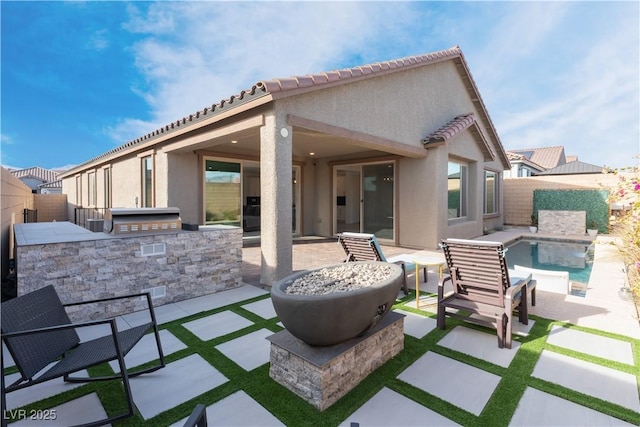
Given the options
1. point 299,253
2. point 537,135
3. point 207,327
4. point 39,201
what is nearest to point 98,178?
point 39,201

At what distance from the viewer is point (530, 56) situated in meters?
14.5

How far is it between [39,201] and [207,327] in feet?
81.7

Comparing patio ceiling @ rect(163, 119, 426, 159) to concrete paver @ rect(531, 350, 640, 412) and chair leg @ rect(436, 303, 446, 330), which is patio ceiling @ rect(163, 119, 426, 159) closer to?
chair leg @ rect(436, 303, 446, 330)

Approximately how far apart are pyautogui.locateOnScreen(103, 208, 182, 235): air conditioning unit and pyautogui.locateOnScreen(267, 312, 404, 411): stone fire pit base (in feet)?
12.4

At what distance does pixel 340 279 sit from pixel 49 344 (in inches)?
115

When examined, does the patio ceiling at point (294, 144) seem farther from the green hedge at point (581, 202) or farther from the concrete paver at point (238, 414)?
the green hedge at point (581, 202)

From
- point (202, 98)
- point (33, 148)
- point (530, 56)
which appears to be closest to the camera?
point (530, 56)

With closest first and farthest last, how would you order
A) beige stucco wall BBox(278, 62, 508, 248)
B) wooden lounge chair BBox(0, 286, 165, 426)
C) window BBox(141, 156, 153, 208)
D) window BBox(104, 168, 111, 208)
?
1. wooden lounge chair BBox(0, 286, 165, 426)
2. beige stucco wall BBox(278, 62, 508, 248)
3. window BBox(141, 156, 153, 208)
4. window BBox(104, 168, 111, 208)

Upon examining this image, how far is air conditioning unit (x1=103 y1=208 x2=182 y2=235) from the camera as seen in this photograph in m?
5.54

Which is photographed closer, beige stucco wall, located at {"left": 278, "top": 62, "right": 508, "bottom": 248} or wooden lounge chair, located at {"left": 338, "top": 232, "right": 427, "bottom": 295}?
wooden lounge chair, located at {"left": 338, "top": 232, "right": 427, "bottom": 295}

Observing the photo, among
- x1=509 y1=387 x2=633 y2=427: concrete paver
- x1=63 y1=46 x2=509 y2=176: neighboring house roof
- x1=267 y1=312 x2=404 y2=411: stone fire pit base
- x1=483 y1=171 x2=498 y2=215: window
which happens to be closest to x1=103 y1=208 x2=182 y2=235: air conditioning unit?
x1=63 y1=46 x2=509 y2=176: neighboring house roof

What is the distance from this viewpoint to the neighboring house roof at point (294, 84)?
6.10m

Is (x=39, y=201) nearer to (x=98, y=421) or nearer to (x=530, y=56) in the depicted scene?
(x=98, y=421)

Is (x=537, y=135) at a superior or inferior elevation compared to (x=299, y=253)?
superior
